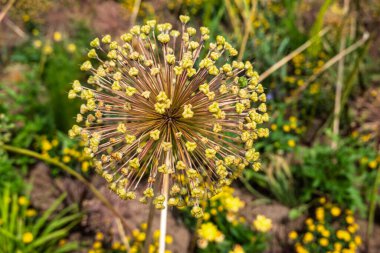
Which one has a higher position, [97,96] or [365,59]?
[365,59]

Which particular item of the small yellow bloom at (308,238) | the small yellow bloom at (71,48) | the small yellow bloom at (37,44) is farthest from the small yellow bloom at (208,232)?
the small yellow bloom at (37,44)

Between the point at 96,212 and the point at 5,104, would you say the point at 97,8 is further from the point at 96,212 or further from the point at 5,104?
the point at 96,212

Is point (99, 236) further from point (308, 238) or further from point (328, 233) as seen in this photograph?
point (328, 233)

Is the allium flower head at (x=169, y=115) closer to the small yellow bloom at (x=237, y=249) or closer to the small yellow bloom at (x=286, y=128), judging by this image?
the small yellow bloom at (x=237, y=249)

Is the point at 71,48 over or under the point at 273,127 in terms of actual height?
over

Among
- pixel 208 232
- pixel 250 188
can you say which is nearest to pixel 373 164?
pixel 250 188

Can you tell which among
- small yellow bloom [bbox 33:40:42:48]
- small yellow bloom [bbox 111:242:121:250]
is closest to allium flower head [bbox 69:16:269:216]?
small yellow bloom [bbox 111:242:121:250]

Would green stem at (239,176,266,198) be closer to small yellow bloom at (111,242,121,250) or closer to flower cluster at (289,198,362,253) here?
flower cluster at (289,198,362,253)

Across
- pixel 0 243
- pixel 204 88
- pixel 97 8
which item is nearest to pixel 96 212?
pixel 0 243
